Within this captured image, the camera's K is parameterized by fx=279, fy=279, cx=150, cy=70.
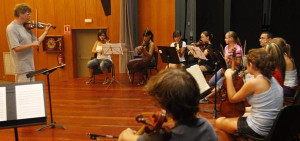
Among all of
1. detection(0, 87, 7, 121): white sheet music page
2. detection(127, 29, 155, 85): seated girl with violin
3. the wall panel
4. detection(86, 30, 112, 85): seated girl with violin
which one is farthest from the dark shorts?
the wall panel

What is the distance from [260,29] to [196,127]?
6465 mm

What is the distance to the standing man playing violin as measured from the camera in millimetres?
3785

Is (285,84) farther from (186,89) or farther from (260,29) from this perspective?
(260,29)

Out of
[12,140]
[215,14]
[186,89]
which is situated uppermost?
[215,14]

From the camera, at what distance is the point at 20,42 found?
385cm

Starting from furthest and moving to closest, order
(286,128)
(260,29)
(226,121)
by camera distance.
Answer: (260,29), (226,121), (286,128)

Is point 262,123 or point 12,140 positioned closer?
point 262,123

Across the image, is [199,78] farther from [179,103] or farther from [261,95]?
[179,103]

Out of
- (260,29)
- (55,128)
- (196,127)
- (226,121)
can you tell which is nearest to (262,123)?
(226,121)

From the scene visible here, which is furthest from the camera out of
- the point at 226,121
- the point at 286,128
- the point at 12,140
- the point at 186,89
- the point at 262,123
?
the point at 12,140

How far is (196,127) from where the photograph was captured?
4.58 feet

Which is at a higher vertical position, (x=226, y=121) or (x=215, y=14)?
(x=215, y=14)

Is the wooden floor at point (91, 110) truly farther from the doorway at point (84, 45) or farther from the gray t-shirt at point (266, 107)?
the doorway at point (84, 45)

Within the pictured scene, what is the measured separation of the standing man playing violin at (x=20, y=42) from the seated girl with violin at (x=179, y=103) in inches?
118
